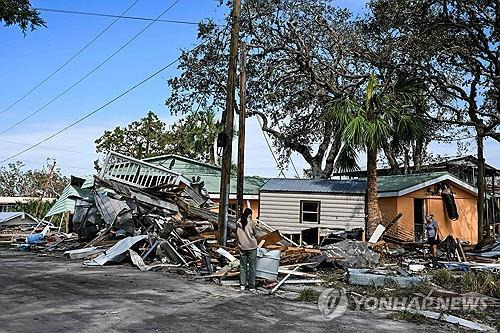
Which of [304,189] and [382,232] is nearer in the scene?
[382,232]

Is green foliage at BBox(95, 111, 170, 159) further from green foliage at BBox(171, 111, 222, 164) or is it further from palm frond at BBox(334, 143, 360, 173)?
palm frond at BBox(334, 143, 360, 173)

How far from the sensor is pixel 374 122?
71.9ft

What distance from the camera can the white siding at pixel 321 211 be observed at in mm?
26234

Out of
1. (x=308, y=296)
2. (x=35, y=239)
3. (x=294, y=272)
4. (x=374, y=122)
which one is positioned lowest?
(x=308, y=296)

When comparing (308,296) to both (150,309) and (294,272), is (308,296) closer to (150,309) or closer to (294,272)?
(294,272)

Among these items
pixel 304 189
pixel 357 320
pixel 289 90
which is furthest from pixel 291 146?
→ pixel 357 320

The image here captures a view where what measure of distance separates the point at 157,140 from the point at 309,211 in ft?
81.0

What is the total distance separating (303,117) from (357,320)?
893 inches

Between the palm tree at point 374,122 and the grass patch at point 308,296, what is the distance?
10.2 m

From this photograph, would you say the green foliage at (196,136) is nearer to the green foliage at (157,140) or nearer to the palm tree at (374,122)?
the green foliage at (157,140)

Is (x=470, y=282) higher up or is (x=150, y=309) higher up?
(x=470, y=282)

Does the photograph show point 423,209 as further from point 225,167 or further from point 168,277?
point 168,277

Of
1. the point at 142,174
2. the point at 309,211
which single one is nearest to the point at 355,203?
the point at 309,211

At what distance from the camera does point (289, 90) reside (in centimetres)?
2998
